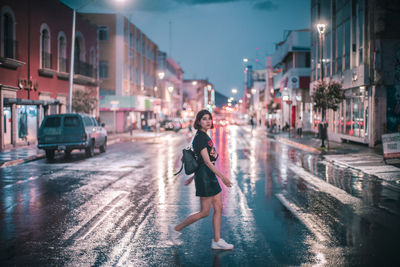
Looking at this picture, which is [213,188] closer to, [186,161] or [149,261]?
[186,161]

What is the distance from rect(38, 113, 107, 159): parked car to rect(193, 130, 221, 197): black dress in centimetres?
1538

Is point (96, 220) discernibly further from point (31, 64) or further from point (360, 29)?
point (360, 29)

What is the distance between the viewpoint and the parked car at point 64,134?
20.3 meters

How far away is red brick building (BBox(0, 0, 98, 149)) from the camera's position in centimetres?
2544

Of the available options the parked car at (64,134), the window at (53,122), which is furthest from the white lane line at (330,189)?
the window at (53,122)

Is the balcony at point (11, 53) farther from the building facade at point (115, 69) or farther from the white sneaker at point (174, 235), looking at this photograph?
the building facade at point (115, 69)

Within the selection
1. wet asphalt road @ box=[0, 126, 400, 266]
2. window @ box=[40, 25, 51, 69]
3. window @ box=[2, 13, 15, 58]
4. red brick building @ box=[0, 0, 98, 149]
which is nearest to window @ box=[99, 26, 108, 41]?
red brick building @ box=[0, 0, 98, 149]

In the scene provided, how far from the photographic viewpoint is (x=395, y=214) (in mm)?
8500

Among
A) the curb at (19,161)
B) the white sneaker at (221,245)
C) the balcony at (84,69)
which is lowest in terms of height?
the white sneaker at (221,245)

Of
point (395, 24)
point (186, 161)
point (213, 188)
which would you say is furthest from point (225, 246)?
point (395, 24)

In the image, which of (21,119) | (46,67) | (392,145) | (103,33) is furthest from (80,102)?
(392,145)

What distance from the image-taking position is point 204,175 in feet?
20.2

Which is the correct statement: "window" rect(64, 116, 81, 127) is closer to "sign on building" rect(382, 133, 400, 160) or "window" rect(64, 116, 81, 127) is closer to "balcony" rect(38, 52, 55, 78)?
"balcony" rect(38, 52, 55, 78)

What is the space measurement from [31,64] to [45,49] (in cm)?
312
